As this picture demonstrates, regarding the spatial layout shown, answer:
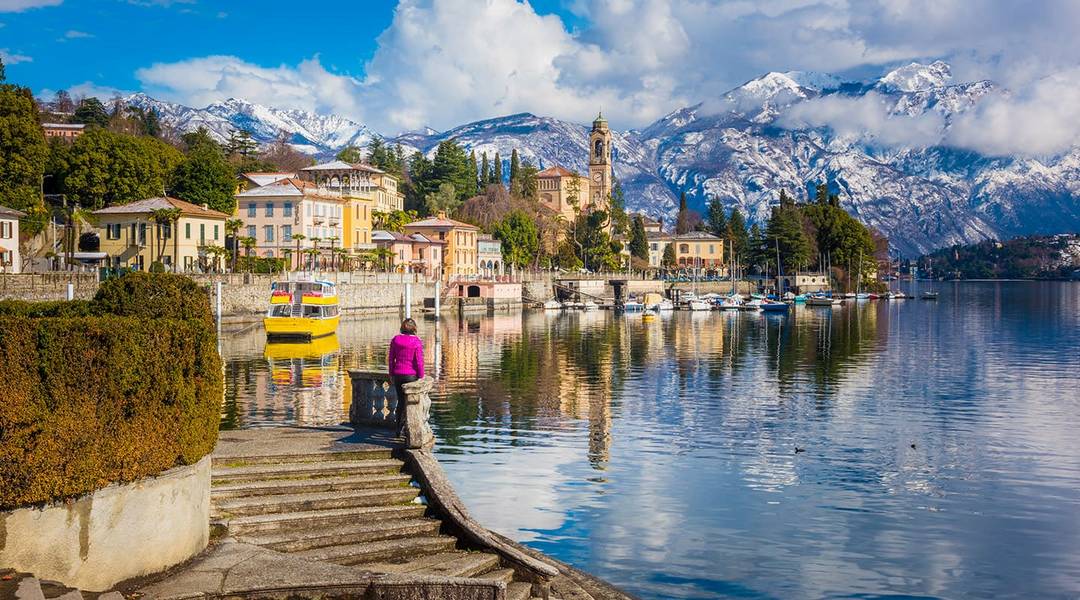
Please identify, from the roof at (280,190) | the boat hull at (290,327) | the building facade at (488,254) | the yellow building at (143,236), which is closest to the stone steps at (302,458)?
the boat hull at (290,327)

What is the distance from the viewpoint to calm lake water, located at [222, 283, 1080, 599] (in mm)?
20844

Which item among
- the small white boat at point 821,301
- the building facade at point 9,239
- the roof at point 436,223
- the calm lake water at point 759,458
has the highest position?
the roof at point 436,223

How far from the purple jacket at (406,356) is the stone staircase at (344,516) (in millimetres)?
2261

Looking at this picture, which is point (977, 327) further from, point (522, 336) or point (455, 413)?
point (455, 413)

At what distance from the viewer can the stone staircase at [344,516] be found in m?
16.2

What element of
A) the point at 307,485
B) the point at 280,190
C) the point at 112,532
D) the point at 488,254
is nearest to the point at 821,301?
the point at 488,254

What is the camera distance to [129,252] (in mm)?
102562

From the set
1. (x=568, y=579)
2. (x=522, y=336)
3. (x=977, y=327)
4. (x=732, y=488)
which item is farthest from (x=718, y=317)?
(x=568, y=579)

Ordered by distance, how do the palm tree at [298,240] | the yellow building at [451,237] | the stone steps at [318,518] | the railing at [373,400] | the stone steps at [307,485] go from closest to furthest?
the stone steps at [318,518], the stone steps at [307,485], the railing at [373,400], the palm tree at [298,240], the yellow building at [451,237]

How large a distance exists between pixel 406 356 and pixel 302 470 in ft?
11.1

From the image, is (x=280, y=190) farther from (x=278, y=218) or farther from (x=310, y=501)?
(x=310, y=501)

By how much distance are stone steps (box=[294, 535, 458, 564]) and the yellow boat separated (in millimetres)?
62358

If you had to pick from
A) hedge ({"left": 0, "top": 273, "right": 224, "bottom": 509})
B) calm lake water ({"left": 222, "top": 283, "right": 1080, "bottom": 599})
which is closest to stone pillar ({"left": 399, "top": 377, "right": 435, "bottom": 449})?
calm lake water ({"left": 222, "top": 283, "right": 1080, "bottom": 599})

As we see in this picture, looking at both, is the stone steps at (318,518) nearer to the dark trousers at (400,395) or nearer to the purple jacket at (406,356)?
the dark trousers at (400,395)
